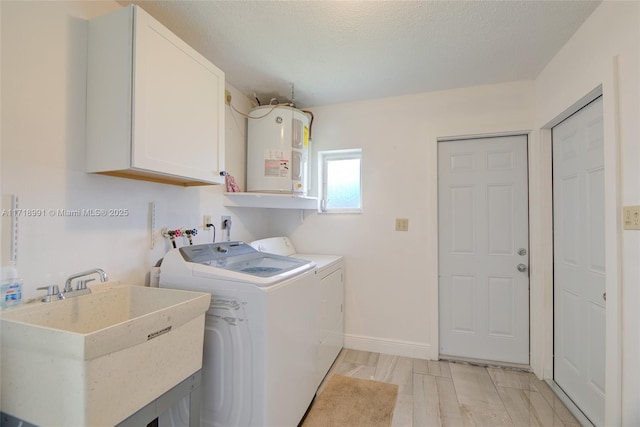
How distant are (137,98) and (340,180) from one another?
194cm

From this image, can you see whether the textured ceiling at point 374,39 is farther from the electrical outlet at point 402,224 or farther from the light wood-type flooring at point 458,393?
the light wood-type flooring at point 458,393

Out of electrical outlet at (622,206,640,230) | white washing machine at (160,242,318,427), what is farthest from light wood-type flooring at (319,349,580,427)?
electrical outlet at (622,206,640,230)

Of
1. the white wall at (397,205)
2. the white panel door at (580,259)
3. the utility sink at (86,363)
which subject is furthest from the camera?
the white wall at (397,205)

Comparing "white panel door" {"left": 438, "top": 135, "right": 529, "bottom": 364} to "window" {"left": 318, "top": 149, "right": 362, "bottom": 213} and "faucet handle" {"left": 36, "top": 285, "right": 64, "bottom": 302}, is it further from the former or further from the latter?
"faucet handle" {"left": 36, "top": 285, "right": 64, "bottom": 302}

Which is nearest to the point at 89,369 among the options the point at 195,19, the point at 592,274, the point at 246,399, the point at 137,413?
the point at 137,413

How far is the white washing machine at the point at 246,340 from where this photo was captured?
4.34ft

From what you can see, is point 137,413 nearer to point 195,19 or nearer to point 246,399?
point 246,399

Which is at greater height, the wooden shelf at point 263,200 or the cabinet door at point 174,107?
the cabinet door at point 174,107

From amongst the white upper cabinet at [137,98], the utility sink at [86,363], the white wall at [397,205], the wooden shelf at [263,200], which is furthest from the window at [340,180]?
the utility sink at [86,363]

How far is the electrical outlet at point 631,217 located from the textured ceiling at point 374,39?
1106 mm

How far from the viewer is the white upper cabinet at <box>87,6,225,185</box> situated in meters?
1.22

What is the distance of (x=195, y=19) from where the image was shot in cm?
160

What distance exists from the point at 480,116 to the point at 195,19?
2.25m

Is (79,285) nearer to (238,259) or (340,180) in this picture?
(238,259)
